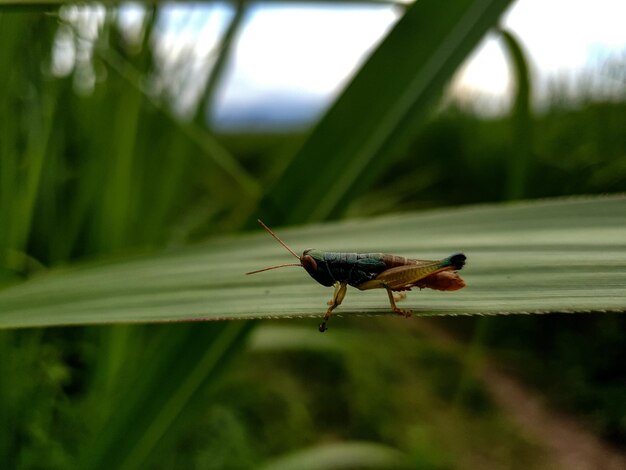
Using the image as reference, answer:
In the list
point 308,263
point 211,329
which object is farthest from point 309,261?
point 211,329

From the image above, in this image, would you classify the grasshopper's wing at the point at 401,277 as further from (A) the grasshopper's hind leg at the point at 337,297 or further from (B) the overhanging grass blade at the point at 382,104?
(B) the overhanging grass blade at the point at 382,104

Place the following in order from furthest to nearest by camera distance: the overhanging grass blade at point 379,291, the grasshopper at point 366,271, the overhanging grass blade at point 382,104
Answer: the overhanging grass blade at point 382,104
the grasshopper at point 366,271
the overhanging grass blade at point 379,291

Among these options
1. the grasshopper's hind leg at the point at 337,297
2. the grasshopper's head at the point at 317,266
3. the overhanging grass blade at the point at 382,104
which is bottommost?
the grasshopper's hind leg at the point at 337,297

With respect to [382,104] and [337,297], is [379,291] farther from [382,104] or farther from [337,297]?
[382,104]

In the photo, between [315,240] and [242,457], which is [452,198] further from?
[315,240]

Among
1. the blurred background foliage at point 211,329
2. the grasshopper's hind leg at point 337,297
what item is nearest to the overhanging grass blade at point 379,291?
the grasshopper's hind leg at point 337,297

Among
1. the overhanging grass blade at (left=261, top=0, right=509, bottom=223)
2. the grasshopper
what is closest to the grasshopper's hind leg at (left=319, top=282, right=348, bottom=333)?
the grasshopper

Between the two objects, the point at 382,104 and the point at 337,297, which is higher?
the point at 382,104
